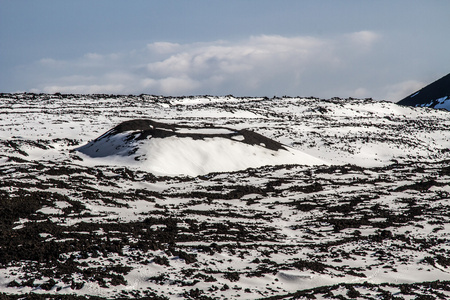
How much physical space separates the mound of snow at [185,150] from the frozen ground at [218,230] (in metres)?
2.40

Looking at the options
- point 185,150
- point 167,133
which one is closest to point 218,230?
point 185,150

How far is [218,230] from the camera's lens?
2684cm

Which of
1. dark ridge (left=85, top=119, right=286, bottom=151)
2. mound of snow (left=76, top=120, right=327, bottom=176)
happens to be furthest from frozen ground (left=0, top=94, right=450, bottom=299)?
dark ridge (left=85, top=119, right=286, bottom=151)

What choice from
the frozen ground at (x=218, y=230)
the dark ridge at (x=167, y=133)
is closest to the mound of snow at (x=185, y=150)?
the dark ridge at (x=167, y=133)

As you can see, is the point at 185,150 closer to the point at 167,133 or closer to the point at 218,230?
the point at 167,133

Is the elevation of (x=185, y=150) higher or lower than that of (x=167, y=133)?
lower

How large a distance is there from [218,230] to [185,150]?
1239 inches

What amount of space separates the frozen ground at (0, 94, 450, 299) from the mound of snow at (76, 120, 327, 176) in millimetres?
2402

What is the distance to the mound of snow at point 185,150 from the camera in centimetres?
5347

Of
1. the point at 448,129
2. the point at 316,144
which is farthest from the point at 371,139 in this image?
the point at 448,129

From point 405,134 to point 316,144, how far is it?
27.5m

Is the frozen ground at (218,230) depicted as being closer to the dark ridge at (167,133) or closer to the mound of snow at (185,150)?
the mound of snow at (185,150)

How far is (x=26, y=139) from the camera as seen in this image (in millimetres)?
63656

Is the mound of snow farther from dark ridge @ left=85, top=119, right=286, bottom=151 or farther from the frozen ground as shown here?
the frozen ground
